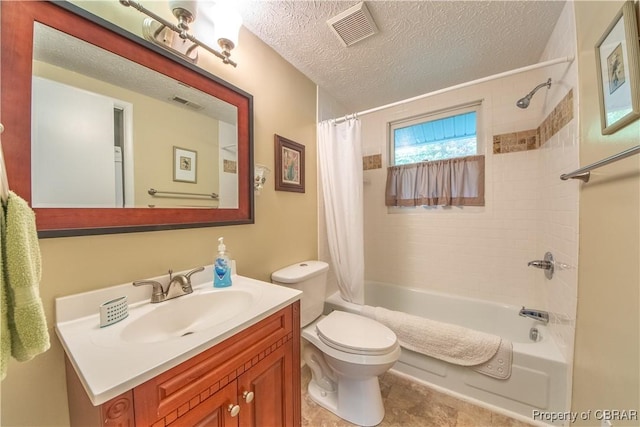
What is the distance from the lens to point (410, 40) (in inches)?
55.4

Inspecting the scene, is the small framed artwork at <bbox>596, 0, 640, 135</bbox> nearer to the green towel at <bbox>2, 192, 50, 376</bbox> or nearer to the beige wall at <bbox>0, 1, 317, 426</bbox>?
the beige wall at <bbox>0, 1, 317, 426</bbox>

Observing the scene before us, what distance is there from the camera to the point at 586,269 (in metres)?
1.04

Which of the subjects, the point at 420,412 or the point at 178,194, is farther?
the point at 420,412

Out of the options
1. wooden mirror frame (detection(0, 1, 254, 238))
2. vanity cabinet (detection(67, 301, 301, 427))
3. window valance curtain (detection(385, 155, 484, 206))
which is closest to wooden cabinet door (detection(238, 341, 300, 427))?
vanity cabinet (detection(67, 301, 301, 427))

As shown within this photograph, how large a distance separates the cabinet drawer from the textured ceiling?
1.51 meters

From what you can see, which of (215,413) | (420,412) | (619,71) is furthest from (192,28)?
(420,412)

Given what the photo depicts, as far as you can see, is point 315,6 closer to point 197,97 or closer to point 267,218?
point 197,97

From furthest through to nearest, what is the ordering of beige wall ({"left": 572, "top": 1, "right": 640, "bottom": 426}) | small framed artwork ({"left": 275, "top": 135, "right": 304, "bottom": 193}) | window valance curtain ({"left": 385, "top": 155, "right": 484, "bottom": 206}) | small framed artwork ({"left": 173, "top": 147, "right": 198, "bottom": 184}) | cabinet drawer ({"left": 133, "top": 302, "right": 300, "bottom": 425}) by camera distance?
window valance curtain ({"left": 385, "top": 155, "right": 484, "bottom": 206}) → small framed artwork ({"left": 275, "top": 135, "right": 304, "bottom": 193}) → small framed artwork ({"left": 173, "top": 147, "right": 198, "bottom": 184}) → beige wall ({"left": 572, "top": 1, "right": 640, "bottom": 426}) → cabinet drawer ({"left": 133, "top": 302, "right": 300, "bottom": 425})

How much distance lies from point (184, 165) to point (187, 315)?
2.12 feet

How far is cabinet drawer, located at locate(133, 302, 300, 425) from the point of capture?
1.77ft

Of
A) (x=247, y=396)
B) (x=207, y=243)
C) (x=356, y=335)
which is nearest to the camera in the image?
(x=247, y=396)

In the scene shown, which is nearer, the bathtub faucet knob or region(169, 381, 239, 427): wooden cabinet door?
region(169, 381, 239, 427): wooden cabinet door

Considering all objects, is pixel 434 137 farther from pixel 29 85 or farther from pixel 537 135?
pixel 29 85

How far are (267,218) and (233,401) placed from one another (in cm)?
93
